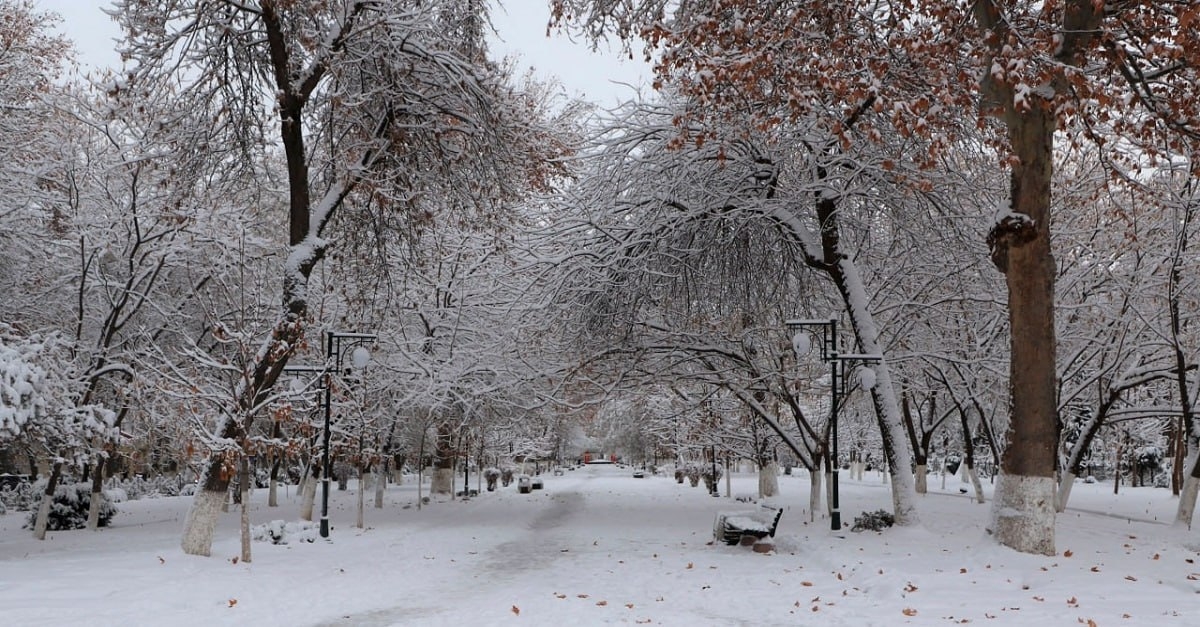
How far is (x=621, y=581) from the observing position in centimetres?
1145

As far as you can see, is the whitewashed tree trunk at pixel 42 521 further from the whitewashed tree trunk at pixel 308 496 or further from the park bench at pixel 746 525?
the park bench at pixel 746 525

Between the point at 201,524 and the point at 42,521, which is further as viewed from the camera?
the point at 42,521

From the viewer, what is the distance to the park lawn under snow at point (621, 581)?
334 inches

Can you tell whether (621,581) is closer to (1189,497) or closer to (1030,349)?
(1030,349)

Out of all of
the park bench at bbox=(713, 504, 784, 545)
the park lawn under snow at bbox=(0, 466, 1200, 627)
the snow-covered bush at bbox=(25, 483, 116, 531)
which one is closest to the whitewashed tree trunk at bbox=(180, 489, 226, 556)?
the park lawn under snow at bbox=(0, 466, 1200, 627)

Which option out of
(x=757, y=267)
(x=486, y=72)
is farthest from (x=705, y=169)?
(x=486, y=72)

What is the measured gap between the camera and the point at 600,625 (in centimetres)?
841

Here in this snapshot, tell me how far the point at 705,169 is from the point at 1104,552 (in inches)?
351

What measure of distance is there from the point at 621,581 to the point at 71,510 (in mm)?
17301

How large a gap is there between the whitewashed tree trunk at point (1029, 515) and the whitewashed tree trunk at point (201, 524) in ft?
37.2

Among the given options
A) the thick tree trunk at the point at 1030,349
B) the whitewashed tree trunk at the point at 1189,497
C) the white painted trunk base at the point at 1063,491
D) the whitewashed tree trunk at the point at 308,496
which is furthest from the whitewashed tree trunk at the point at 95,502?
the whitewashed tree trunk at the point at 1189,497

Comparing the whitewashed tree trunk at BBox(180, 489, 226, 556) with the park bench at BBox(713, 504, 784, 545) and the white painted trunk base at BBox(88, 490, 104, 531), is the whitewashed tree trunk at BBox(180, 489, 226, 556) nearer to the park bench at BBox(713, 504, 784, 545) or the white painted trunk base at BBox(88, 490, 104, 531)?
the park bench at BBox(713, 504, 784, 545)

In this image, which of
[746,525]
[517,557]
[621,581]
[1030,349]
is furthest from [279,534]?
[1030,349]

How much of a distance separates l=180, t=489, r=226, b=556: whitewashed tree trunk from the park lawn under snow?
0.33 meters
